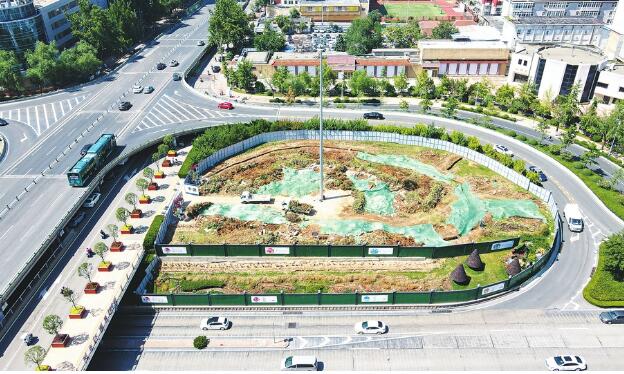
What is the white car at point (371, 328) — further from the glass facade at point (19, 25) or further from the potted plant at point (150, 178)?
the glass facade at point (19, 25)

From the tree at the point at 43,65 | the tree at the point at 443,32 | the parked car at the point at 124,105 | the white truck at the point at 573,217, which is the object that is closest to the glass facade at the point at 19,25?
the tree at the point at 43,65

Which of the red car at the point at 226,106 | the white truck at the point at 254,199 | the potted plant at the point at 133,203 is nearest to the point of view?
the potted plant at the point at 133,203

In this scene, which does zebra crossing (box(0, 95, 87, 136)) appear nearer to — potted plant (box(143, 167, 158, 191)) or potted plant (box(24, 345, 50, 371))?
potted plant (box(143, 167, 158, 191))

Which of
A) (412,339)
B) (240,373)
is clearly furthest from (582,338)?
(240,373)

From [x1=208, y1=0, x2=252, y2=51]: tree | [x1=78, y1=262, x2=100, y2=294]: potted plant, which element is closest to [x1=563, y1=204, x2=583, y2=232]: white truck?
[x1=78, y1=262, x2=100, y2=294]: potted plant

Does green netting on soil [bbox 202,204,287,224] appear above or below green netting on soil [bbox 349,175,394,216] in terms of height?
below

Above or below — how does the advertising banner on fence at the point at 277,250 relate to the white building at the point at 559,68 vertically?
below

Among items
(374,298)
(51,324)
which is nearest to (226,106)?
(374,298)
